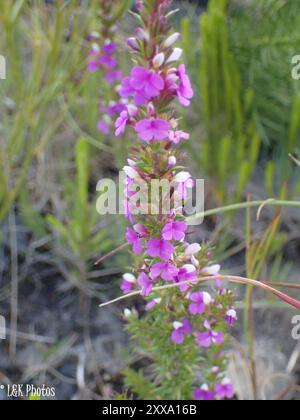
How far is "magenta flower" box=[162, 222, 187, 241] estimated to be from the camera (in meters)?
1.02

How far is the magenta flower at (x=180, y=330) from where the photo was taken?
3.95ft

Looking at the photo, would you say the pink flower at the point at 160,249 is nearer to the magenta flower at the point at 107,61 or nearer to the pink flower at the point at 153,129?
the pink flower at the point at 153,129

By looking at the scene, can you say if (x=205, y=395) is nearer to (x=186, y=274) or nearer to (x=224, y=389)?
(x=224, y=389)

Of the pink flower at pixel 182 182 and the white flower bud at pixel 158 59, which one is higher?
the white flower bud at pixel 158 59

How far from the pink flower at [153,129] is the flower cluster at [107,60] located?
683 mm

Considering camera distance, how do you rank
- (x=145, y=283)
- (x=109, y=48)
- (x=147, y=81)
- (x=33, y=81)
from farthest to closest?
(x=33, y=81), (x=109, y=48), (x=145, y=283), (x=147, y=81)

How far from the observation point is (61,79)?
1.99m

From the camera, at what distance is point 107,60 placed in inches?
68.2

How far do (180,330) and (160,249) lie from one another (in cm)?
26

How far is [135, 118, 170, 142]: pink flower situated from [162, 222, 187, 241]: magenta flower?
0.16 m

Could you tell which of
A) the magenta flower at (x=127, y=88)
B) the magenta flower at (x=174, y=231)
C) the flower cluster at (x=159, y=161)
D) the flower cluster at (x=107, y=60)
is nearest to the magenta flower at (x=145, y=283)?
the flower cluster at (x=159, y=161)

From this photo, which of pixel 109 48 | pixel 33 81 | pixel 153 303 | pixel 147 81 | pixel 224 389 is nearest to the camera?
pixel 147 81

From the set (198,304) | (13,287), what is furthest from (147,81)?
(13,287)

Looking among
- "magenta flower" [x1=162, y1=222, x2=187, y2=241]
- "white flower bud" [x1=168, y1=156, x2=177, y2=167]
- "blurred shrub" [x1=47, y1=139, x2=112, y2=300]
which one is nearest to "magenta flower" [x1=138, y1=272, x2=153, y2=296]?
"magenta flower" [x1=162, y1=222, x2=187, y2=241]
